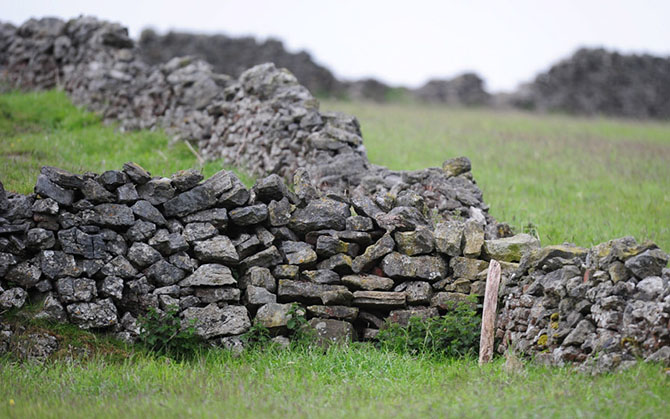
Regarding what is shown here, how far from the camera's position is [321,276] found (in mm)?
8539

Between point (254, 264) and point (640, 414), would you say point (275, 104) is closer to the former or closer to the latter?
point (254, 264)

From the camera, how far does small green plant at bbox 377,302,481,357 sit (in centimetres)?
796

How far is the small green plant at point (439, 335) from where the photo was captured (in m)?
7.96

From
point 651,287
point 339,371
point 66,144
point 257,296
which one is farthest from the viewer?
point 66,144

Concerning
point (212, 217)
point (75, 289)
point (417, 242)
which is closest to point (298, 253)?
point (212, 217)

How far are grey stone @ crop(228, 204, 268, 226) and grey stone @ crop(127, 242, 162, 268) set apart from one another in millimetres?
1047

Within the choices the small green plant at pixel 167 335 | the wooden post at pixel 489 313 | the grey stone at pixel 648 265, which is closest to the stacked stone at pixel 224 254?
the small green plant at pixel 167 335

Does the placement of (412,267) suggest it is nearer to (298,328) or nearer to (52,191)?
(298,328)

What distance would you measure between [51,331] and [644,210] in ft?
33.7

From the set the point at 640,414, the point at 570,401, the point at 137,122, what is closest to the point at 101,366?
the point at 570,401

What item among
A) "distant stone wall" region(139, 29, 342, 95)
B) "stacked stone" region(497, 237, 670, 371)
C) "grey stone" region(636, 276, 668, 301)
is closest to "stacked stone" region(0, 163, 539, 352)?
"stacked stone" region(497, 237, 670, 371)

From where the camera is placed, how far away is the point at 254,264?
27.8 feet

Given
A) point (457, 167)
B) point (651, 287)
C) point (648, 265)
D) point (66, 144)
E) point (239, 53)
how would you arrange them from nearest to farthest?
point (651, 287) → point (648, 265) → point (457, 167) → point (66, 144) → point (239, 53)

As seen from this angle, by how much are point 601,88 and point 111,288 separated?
2857cm
